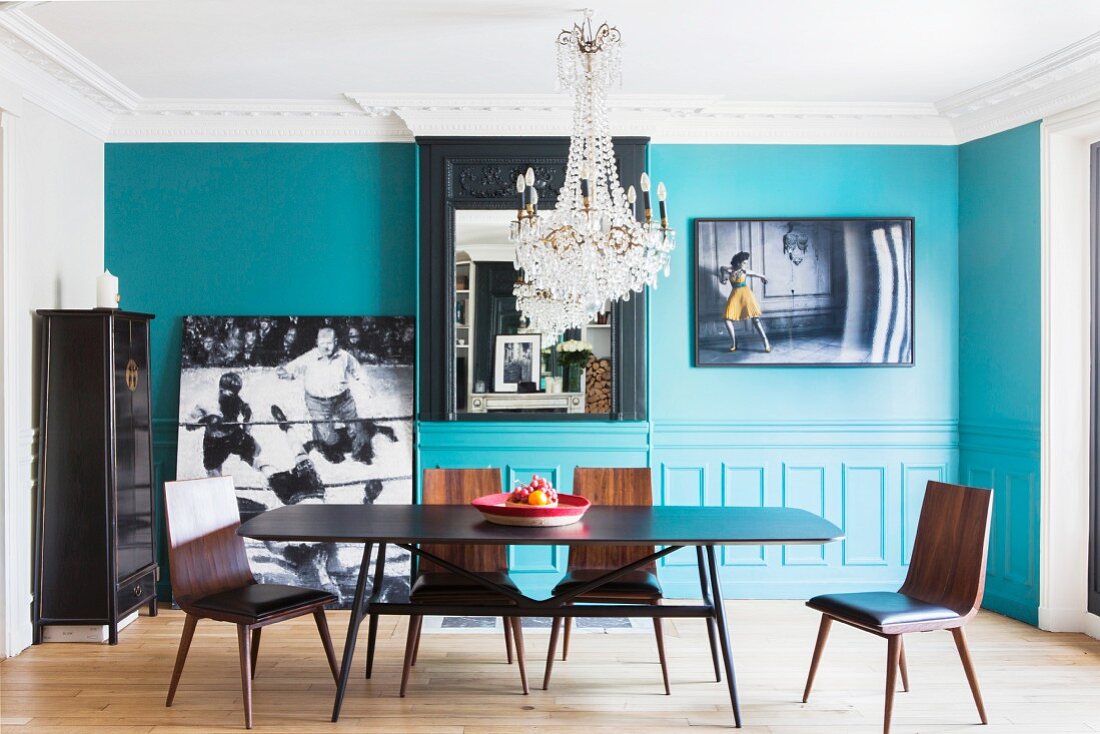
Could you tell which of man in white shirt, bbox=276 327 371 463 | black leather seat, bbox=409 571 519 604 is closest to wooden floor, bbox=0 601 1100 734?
black leather seat, bbox=409 571 519 604

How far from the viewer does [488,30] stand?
393cm

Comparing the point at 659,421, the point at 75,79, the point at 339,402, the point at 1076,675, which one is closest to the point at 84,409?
the point at 339,402

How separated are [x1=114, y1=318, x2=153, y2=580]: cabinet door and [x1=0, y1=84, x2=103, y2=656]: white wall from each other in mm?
387

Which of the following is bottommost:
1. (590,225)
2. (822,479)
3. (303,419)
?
(822,479)

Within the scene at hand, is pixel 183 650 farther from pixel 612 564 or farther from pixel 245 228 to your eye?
pixel 245 228

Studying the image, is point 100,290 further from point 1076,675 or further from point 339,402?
point 1076,675

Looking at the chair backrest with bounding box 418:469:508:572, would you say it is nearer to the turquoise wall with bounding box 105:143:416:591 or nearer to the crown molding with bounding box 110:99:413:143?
the turquoise wall with bounding box 105:143:416:591

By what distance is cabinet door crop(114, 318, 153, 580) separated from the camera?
447 centimetres

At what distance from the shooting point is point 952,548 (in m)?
3.52

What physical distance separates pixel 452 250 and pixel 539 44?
1.37 metres

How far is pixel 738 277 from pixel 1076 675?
8.42 feet

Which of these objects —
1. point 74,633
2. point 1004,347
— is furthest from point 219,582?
point 1004,347

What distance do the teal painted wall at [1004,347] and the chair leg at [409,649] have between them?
322 centimetres

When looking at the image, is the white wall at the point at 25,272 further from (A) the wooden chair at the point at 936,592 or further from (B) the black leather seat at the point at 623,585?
(A) the wooden chair at the point at 936,592
